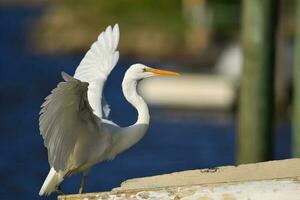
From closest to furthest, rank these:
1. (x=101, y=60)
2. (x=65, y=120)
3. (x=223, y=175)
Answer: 1. (x=223, y=175)
2. (x=65, y=120)
3. (x=101, y=60)

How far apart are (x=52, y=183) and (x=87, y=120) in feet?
2.03

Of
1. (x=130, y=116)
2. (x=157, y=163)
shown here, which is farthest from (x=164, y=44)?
(x=157, y=163)

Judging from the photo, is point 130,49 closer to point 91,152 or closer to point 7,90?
Result: point 7,90

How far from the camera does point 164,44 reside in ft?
102

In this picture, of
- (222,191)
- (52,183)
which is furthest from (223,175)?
(52,183)

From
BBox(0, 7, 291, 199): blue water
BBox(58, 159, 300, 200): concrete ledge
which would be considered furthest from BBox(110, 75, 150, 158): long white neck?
BBox(0, 7, 291, 199): blue water

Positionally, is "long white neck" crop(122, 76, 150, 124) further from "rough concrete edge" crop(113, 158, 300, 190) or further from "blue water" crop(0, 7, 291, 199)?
"blue water" crop(0, 7, 291, 199)

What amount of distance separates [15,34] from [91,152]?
32.8 metres

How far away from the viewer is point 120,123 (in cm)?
2223

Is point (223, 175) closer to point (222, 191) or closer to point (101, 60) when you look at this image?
point (222, 191)

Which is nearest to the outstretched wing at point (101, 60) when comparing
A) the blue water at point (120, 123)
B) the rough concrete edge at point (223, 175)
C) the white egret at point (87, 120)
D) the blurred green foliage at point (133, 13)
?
the white egret at point (87, 120)

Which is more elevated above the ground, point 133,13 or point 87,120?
point 87,120

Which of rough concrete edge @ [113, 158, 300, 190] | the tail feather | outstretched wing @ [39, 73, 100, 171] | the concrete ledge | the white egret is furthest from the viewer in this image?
the tail feather

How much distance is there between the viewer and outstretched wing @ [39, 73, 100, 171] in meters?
8.09
